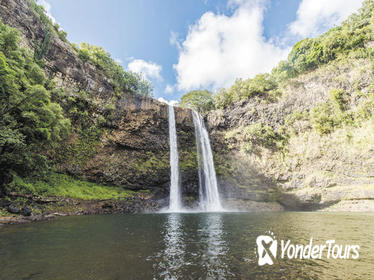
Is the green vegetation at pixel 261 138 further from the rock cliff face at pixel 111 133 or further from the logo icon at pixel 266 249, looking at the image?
the logo icon at pixel 266 249

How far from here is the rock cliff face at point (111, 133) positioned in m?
20.4

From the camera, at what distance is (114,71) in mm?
31406

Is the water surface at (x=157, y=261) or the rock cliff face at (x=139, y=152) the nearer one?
the water surface at (x=157, y=261)

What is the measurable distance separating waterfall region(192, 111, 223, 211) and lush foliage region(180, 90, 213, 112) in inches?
348

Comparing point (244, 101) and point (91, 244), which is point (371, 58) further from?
point (91, 244)

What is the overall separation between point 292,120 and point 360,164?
9461mm

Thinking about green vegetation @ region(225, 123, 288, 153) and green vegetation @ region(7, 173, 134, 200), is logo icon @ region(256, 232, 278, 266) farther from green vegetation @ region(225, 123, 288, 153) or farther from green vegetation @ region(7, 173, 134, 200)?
green vegetation @ region(225, 123, 288, 153)

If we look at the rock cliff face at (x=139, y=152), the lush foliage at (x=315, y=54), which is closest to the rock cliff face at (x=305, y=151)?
the lush foliage at (x=315, y=54)

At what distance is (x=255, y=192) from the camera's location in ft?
81.4

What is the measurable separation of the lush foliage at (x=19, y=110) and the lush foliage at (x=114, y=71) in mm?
12537

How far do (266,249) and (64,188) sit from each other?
1843 centimetres

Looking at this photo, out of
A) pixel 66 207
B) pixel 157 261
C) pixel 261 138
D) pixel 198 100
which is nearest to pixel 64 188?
pixel 66 207

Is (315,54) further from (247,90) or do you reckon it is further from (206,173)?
(206,173)

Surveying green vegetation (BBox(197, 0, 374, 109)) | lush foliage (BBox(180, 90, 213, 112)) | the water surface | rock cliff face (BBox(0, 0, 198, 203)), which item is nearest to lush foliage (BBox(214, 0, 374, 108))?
green vegetation (BBox(197, 0, 374, 109))
